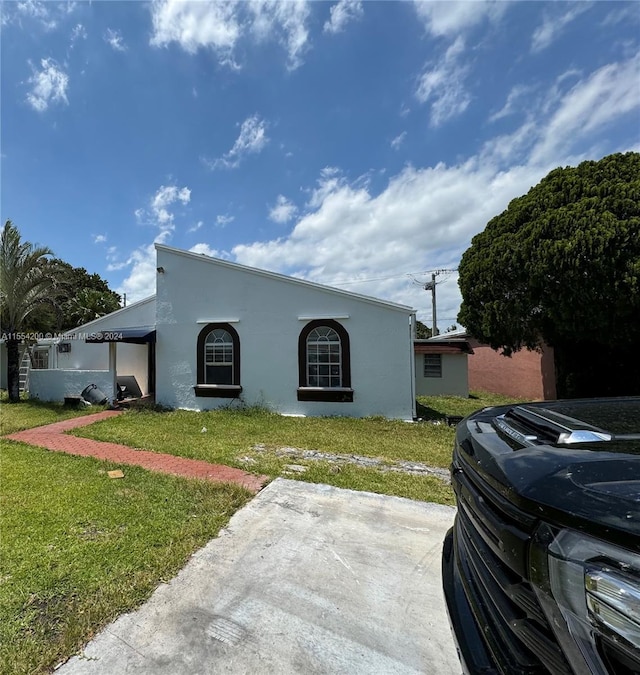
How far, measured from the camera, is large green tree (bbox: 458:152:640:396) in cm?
854

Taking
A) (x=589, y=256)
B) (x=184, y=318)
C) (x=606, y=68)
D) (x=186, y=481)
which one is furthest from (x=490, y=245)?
(x=186, y=481)

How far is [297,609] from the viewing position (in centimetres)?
244

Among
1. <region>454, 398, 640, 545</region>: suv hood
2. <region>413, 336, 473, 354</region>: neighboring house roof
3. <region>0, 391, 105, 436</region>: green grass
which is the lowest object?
<region>0, 391, 105, 436</region>: green grass

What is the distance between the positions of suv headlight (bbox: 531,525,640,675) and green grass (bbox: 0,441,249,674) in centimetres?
260

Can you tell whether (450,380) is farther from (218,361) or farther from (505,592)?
(505,592)

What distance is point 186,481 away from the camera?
4805mm

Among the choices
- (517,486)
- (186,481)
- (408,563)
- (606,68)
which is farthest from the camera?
(606,68)

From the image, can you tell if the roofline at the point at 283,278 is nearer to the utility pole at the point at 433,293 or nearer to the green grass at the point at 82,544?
the green grass at the point at 82,544

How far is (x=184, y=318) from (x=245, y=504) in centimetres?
842

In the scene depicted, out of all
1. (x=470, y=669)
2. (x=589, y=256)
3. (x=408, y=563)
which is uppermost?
(x=589, y=256)

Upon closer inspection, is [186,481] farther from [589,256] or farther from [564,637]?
[589,256]

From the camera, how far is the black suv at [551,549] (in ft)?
2.62

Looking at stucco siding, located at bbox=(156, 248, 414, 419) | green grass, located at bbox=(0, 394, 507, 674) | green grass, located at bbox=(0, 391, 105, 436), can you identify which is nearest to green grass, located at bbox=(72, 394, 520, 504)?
green grass, located at bbox=(0, 394, 507, 674)

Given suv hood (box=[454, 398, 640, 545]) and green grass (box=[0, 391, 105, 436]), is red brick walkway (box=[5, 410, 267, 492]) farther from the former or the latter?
suv hood (box=[454, 398, 640, 545])
